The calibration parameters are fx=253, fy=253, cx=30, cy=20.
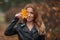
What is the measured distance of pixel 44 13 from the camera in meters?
6.40

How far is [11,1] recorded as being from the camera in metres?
6.36

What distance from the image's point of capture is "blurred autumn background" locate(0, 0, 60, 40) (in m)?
6.24

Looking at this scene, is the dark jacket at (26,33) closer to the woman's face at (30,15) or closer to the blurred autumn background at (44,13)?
the woman's face at (30,15)

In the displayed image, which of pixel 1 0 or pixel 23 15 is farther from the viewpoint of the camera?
pixel 1 0

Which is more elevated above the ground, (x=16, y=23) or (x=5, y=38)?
(x=16, y=23)

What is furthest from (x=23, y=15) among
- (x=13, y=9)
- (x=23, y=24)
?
(x=13, y=9)

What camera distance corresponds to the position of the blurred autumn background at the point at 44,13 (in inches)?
246

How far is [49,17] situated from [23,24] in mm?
3364

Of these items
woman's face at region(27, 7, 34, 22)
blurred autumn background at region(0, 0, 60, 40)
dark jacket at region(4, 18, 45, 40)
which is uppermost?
woman's face at region(27, 7, 34, 22)

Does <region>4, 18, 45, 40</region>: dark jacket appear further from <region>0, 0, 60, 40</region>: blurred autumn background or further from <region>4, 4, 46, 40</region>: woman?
<region>0, 0, 60, 40</region>: blurred autumn background

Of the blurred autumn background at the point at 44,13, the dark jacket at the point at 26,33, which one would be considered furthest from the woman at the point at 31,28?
the blurred autumn background at the point at 44,13

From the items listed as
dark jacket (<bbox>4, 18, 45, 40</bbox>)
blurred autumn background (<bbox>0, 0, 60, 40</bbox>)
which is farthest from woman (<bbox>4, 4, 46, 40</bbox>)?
blurred autumn background (<bbox>0, 0, 60, 40</bbox>)

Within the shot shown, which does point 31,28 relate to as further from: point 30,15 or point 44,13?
point 44,13

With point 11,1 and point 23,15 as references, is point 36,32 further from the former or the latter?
point 11,1
